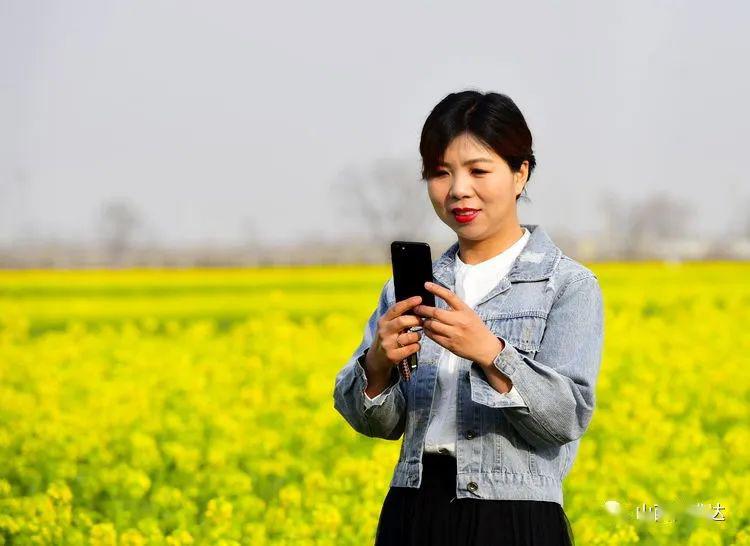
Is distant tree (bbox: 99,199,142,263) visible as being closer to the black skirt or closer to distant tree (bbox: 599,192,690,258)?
distant tree (bbox: 599,192,690,258)

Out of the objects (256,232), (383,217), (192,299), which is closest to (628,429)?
(383,217)

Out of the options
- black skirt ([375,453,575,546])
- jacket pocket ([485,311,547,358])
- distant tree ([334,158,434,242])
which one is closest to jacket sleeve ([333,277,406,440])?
black skirt ([375,453,575,546])

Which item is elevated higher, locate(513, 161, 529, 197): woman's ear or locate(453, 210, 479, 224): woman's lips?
locate(513, 161, 529, 197): woman's ear

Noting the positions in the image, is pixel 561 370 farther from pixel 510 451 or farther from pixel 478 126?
pixel 478 126

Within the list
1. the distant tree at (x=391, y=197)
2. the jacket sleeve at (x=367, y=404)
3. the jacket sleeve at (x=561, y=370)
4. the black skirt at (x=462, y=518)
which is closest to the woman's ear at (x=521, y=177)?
the jacket sleeve at (x=561, y=370)

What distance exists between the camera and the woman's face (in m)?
2.32

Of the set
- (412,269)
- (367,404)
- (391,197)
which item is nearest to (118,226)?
(391,197)

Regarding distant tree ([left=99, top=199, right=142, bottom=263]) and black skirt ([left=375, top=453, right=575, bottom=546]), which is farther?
distant tree ([left=99, top=199, right=142, bottom=263])

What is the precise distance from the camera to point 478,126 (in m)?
2.32

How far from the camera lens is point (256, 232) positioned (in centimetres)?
828

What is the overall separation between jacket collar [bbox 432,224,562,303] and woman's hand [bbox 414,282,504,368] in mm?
214

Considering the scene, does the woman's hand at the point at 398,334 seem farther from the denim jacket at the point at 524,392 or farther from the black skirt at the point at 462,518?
the black skirt at the point at 462,518

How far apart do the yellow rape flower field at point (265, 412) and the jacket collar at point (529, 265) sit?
6.58ft

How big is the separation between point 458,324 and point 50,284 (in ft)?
24.1
